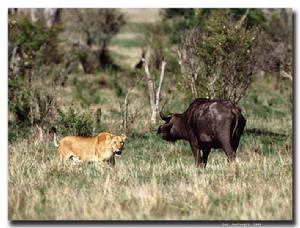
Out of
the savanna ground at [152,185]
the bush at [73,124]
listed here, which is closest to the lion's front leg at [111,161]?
the savanna ground at [152,185]

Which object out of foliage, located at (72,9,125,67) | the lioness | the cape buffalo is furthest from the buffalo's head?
foliage, located at (72,9,125,67)

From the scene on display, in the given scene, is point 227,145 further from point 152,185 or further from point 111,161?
point 152,185

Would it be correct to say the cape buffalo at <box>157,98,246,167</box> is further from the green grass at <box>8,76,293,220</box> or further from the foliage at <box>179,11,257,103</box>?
the foliage at <box>179,11,257,103</box>

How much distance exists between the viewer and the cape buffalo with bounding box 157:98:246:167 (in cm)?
1274

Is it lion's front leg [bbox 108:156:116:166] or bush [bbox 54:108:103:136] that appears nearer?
lion's front leg [bbox 108:156:116:166]

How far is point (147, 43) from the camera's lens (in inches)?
1284

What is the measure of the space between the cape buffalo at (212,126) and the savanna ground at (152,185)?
314 millimetres

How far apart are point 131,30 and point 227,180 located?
27.9 meters

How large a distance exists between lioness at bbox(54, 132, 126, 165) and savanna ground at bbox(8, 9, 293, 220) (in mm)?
240

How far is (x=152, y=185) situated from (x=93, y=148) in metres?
2.16

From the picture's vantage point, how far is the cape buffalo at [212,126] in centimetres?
1274

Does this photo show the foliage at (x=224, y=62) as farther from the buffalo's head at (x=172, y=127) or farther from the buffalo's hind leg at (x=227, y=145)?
the buffalo's hind leg at (x=227, y=145)

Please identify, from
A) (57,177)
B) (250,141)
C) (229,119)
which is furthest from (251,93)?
(57,177)
